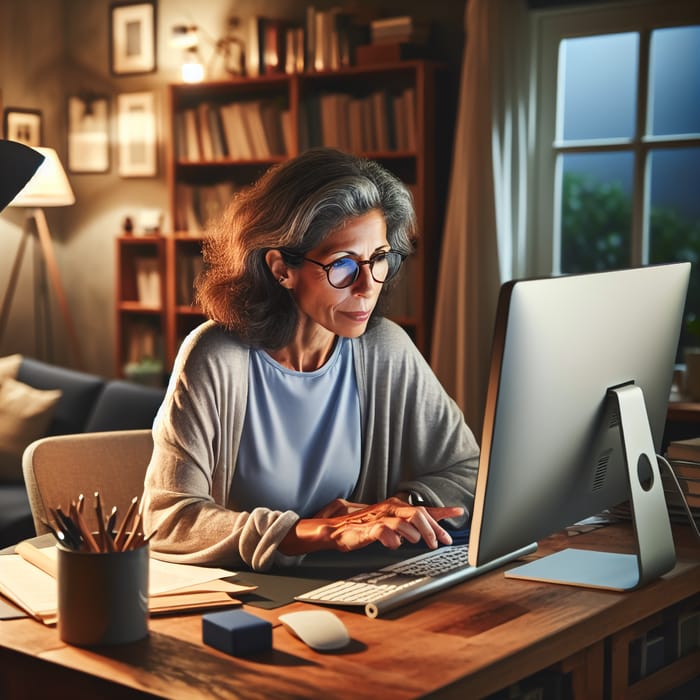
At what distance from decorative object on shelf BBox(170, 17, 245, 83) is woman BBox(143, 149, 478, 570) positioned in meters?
3.31

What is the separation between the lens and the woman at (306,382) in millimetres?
1792

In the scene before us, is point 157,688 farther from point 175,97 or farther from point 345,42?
point 175,97

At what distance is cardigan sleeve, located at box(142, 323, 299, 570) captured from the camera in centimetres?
161

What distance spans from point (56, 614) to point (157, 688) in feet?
0.87

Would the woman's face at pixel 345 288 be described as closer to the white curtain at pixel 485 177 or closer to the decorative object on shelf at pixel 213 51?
the white curtain at pixel 485 177

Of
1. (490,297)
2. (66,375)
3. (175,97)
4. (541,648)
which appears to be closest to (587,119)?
(490,297)

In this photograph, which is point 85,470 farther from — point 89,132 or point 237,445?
point 89,132

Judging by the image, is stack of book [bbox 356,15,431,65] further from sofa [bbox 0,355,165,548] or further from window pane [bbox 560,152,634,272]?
sofa [bbox 0,355,165,548]

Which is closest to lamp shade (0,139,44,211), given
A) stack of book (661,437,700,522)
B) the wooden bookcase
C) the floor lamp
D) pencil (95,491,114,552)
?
pencil (95,491,114,552)

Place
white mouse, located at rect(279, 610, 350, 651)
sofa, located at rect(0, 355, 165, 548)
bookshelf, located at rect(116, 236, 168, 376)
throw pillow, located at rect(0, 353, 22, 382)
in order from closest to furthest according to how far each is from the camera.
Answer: white mouse, located at rect(279, 610, 350, 651) → sofa, located at rect(0, 355, 165, 548) → throw pillow, located at rect(0, 353, 22, 382) → bookshelf, located at rect(116, 236, 168, 376)

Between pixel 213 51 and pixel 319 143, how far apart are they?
948 mm

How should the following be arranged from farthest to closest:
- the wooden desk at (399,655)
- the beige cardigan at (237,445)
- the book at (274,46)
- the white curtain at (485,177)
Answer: the book at (274,46) < the white curtain at (485,177) < the beige cardigan at (237,445) < the wooden desk at (399,655)

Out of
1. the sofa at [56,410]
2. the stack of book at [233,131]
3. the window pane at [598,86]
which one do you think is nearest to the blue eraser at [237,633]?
the sofa at [56,410]

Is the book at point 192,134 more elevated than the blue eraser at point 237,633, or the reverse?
the book at point 192,134
